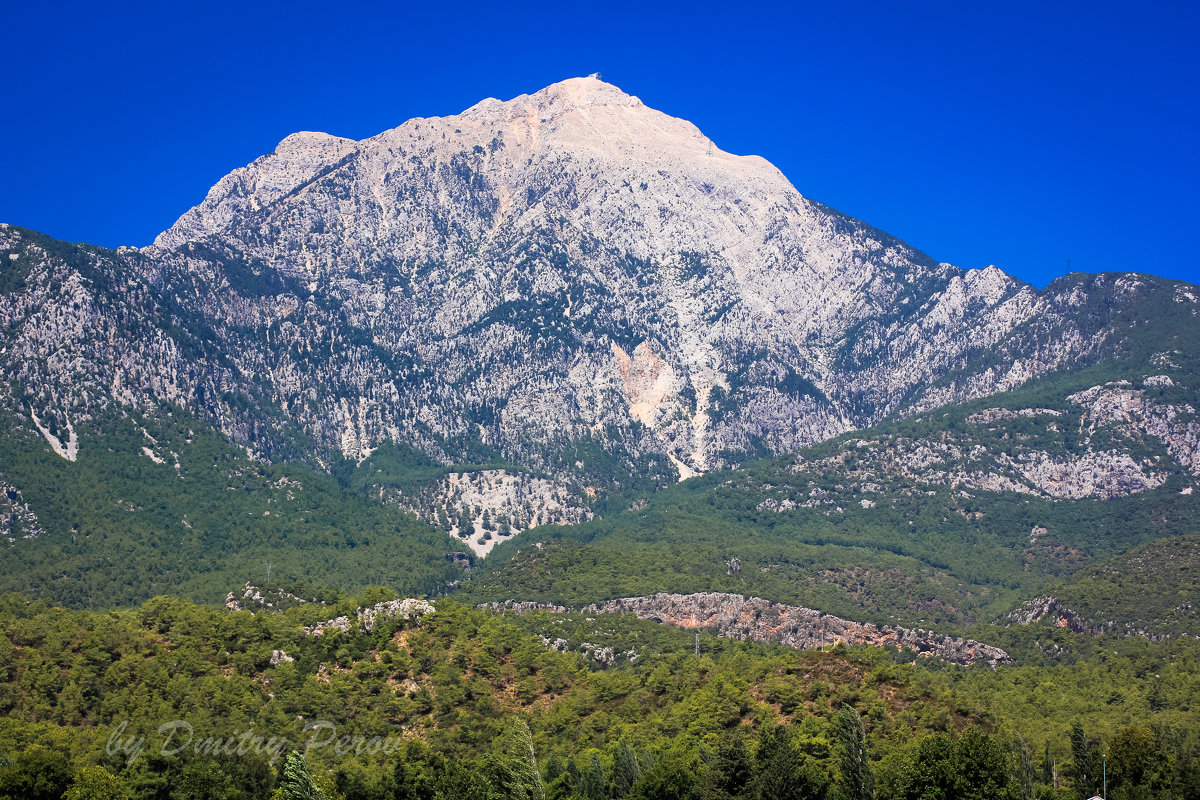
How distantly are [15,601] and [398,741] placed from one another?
194 ft

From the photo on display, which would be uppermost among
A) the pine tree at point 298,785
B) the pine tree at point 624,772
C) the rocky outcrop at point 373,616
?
the rocky outcrop at point 373,616

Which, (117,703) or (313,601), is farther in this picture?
(313,601)

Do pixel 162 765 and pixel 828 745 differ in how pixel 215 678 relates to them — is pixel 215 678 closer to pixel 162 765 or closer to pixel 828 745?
pixel 162 765

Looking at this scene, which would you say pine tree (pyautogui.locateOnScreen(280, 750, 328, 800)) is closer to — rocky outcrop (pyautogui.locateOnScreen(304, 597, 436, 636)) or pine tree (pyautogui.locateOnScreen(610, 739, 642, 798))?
pine tree (pyautogui.locateOnScreen(610, 739, 642, 798))

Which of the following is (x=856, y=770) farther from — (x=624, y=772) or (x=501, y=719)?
(x=501, y=719)

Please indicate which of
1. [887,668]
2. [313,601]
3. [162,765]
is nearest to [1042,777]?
[887,668]

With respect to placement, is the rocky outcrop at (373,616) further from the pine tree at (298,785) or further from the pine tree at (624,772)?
the pine tree at (298,785)

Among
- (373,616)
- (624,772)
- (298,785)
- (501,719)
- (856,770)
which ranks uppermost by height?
(373,616)

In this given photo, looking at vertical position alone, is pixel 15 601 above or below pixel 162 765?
above

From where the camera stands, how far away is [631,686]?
152250 millimetres

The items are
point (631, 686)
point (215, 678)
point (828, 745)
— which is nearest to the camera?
point (828, 745)

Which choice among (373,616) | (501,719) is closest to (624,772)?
(501,719)

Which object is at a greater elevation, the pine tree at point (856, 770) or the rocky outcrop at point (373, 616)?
the rocky outcrop at point (373, 616)

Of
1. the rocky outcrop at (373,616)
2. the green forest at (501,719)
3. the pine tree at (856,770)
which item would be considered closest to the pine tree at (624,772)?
the green forest at (501,719)
